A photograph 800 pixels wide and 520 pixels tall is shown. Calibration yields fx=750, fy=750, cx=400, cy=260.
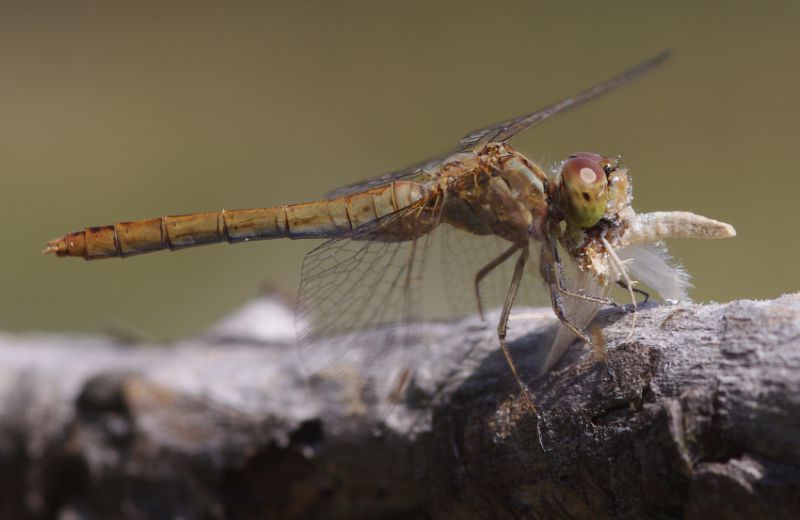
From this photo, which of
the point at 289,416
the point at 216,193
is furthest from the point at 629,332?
the point at 216,193

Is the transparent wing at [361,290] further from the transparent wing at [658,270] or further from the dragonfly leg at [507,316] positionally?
the transparent wing at [658,270]

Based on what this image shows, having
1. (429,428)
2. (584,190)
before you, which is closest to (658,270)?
(584,190)

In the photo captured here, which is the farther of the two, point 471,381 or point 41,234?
point 41,234

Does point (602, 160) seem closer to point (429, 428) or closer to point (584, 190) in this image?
point (584, 190)

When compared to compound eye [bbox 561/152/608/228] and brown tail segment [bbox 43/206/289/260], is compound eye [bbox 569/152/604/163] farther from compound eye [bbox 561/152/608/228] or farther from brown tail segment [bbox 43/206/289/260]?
brown tail segment [bbox 43/206/289/260]

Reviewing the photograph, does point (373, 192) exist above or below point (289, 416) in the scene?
above

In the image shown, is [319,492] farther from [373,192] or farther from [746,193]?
[746,193]

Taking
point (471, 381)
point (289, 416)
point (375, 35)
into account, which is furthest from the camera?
point (375, 35)
